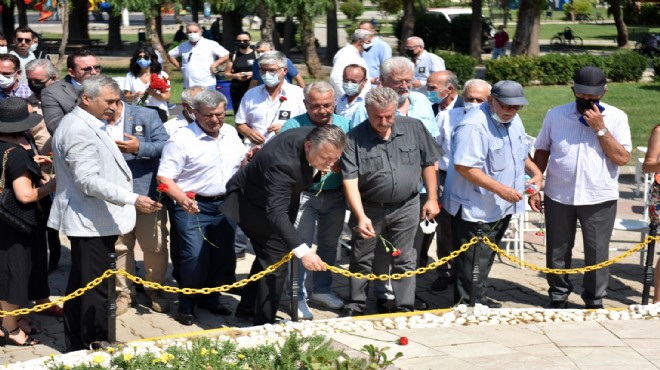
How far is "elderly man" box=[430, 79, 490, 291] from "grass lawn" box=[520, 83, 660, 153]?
8.11 meters

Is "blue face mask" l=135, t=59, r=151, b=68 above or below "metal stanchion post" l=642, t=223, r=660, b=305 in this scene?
above

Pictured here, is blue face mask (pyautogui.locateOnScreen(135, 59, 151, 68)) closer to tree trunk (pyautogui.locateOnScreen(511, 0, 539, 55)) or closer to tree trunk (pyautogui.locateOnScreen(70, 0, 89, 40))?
tree trunk (pyautogui.locateOnScreen(511, 0, 539, 55))

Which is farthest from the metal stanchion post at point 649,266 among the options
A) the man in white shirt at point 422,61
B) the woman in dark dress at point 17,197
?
the man in white shirt at point 422,61

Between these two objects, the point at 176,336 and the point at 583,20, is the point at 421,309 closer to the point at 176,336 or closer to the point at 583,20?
the point at 176,336

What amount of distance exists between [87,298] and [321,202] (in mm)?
2054

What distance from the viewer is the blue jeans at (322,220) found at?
8078mm

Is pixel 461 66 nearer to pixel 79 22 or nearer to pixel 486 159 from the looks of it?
pixel 486 159

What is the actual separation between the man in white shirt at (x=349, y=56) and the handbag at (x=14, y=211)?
4.77 meters

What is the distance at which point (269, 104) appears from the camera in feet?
31.2

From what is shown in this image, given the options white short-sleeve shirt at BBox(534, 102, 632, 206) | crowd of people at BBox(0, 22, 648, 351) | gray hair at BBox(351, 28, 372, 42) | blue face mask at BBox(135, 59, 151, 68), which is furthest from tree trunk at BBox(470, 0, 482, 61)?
white short-sleeve shirt at BBox(534, 102, 632, 206)

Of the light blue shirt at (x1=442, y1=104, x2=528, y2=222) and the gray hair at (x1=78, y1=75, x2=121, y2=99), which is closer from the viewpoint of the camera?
the gray hair at (x1=78, y1=75, x2=121, y2=99)

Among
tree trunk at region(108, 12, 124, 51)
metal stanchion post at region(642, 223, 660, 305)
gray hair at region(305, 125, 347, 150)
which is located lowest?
tree trunk at region(108, 12, 124, 51)

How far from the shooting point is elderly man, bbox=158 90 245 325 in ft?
25.5

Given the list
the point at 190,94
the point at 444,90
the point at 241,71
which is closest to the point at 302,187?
the point at 190,94
